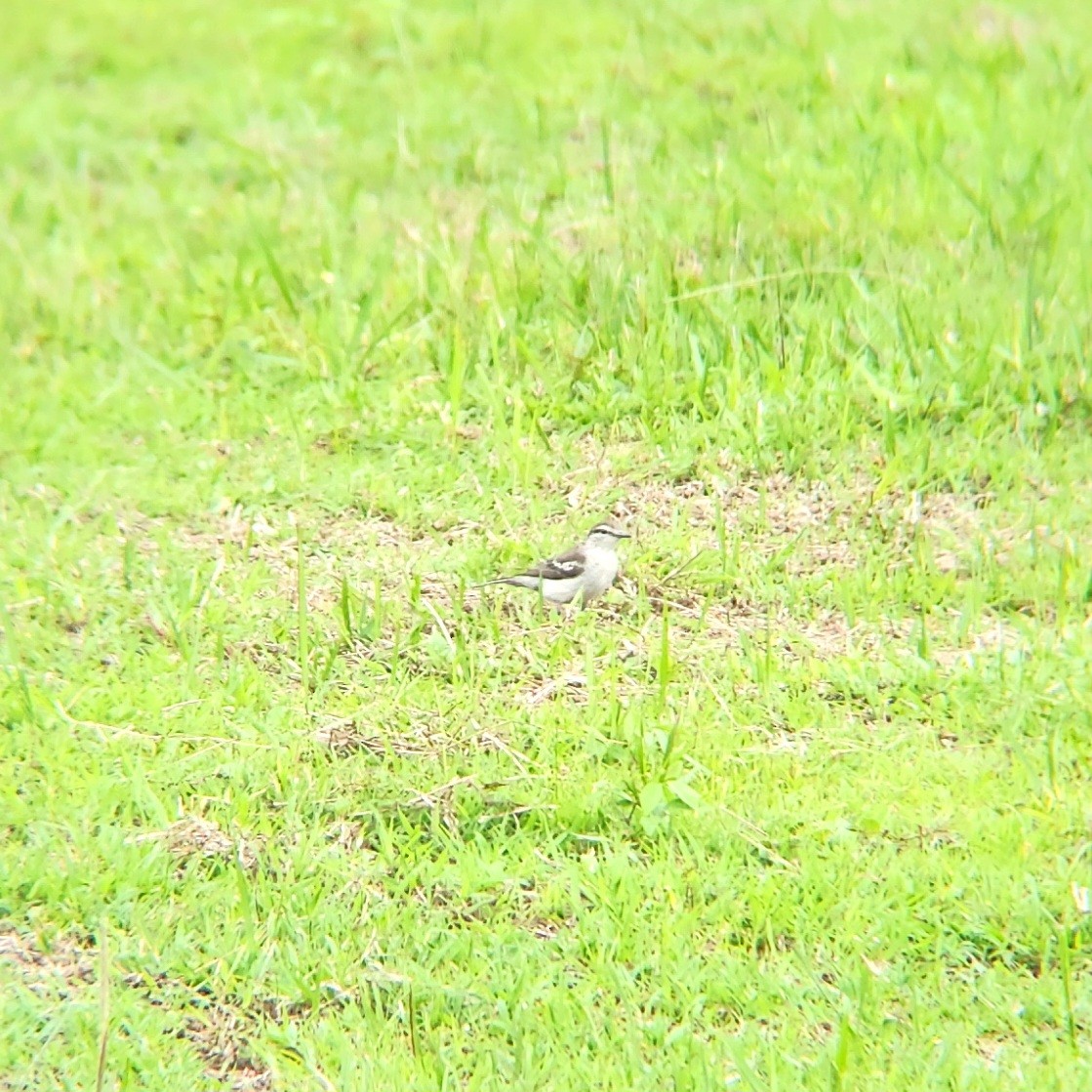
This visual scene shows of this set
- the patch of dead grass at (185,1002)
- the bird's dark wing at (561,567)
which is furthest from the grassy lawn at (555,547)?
the bird's dark wing at (561,567)

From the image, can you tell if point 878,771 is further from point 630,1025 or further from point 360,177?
point 360,177

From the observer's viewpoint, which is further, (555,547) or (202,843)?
(555,547)

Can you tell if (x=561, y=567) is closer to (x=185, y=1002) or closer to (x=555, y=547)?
(x=555, y=547)

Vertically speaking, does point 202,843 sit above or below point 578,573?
below

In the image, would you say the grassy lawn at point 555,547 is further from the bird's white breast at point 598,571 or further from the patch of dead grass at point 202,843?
the bird's white breast at point 598,571

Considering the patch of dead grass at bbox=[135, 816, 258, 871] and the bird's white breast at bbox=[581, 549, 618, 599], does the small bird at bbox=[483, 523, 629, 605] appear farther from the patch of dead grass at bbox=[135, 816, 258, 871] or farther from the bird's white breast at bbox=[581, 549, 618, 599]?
the patch of dead grass at bbox=[135, 816, 258, 871]

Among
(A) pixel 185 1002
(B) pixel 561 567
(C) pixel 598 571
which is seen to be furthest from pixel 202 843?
(C) pixel 598 571

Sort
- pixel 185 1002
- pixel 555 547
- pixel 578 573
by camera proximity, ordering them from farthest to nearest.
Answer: pixel 555 547
pixel 578 573
pixel 185 1002

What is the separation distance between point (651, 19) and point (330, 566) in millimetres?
6022

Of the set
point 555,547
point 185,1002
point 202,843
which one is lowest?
point 185,1002

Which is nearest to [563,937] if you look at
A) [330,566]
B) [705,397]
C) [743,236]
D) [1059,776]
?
[1059,776]

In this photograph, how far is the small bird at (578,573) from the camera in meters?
6.55

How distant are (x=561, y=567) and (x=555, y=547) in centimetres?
36

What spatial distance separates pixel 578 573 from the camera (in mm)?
6582
